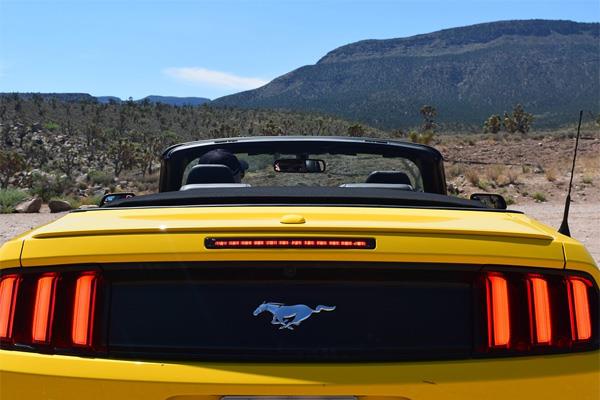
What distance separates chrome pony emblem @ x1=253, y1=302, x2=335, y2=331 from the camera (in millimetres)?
2152

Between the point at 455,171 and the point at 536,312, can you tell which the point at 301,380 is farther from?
the point at 455,171

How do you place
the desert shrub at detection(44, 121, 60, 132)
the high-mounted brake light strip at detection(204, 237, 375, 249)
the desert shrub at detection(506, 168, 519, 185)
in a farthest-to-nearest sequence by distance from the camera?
the desert shrub at detection(44, 121, 60, 132) → the desert shrub at detection(506, 168, 519, 185) → the high-mounted brake light strip at detection(204, 237, 375, 249)

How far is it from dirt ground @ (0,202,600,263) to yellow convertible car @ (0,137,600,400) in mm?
9797

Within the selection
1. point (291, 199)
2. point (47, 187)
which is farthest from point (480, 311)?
point (47, 187)

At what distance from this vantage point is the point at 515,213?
303cm

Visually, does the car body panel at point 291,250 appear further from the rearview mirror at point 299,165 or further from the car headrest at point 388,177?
the rearview mirror at point 299,165

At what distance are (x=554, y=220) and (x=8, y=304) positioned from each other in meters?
17.0

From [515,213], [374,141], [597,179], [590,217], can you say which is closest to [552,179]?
[597,179]

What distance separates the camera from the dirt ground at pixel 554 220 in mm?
14427

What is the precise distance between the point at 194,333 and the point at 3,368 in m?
0.58

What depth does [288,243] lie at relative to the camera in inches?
85.9

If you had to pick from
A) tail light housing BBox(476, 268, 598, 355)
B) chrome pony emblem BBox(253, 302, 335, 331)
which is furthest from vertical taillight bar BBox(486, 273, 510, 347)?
chrome pony emblem BBox(253, 302, 335, 331)

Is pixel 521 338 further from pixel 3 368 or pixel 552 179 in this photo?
pixel 552 179

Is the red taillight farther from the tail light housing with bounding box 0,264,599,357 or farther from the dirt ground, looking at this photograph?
the dirt ground
